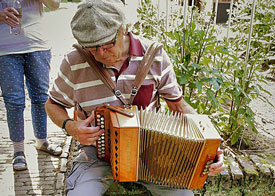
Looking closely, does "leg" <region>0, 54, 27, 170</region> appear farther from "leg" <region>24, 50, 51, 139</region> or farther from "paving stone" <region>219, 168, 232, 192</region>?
"paving stone" <region>219, 168, 232, 192</region>

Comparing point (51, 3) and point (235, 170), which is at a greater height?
point (51, 3)

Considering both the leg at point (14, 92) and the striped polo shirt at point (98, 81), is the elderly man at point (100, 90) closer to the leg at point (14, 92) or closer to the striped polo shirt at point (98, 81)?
the striped polo shirt at point (98, 81)

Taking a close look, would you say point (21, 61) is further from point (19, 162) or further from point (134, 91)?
point (134, 91)


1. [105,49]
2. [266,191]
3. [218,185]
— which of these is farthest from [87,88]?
[266,191]

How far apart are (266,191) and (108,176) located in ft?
4.82

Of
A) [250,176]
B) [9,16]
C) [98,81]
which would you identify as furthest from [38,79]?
[250,176]

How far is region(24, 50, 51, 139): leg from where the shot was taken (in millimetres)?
2955

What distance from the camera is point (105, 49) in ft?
6.33

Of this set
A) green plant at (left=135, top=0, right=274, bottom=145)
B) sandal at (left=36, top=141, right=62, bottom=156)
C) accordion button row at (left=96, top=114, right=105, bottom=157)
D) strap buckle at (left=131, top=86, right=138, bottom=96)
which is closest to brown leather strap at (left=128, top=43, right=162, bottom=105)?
strap buckle at (left=131, top=86, right=138, bottom=96)

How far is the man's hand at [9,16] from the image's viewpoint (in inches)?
104

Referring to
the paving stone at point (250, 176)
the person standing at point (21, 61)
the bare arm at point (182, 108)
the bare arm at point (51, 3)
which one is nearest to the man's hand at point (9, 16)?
the person standing at point (21, 61)

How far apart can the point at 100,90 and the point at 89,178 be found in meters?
0.57

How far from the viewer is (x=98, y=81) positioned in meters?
2.10

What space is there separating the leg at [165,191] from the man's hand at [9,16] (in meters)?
1.73
